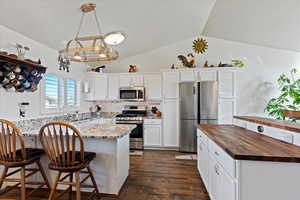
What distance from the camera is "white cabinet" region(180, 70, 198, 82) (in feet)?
13.8

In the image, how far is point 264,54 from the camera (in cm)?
462

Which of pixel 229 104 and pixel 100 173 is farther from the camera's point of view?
pixel 229 104

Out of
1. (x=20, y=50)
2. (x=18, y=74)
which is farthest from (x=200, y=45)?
(x=18, y=74)

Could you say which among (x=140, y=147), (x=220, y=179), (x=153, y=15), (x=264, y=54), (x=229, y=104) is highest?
(x=153, y=15)

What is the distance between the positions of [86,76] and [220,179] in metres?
4.24

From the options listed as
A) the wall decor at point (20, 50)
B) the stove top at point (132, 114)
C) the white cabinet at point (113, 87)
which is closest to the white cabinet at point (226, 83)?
the stove top at point (132, 114)

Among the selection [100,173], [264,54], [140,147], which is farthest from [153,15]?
[264,54]

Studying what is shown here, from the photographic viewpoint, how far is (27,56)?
281 cm

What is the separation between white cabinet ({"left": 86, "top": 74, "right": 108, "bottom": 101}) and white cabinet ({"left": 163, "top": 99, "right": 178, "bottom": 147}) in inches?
70.9

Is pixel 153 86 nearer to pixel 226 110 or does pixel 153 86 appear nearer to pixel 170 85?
pixel 170 85

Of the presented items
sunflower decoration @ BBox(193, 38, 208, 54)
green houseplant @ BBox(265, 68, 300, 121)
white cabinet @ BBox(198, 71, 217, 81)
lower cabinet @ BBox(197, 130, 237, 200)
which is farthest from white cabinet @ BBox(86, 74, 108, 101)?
green houseplant @ BBox(265, 68, 300, 121)

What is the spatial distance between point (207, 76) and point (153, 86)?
4.75 feet

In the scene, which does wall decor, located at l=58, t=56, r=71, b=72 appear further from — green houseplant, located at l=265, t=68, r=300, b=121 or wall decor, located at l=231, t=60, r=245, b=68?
green houseplant, located at l=265, t=68, r=300, b=121

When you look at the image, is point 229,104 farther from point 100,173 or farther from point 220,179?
point 100,173
